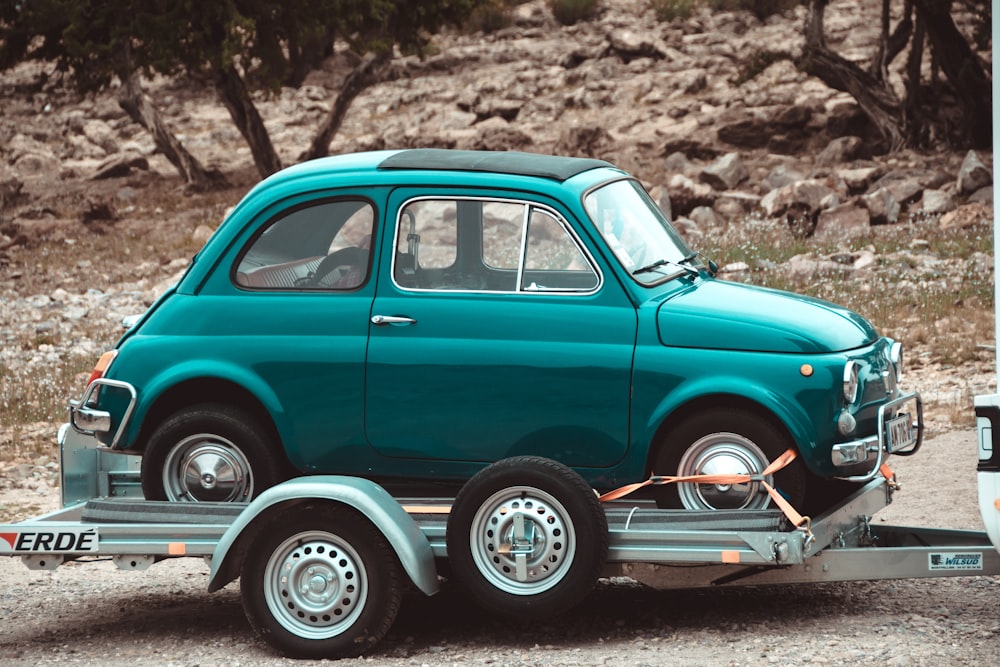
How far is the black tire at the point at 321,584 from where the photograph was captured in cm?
546

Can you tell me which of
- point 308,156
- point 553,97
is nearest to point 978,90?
point 553,97

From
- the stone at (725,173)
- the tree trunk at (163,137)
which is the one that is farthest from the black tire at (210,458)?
the tree trunk at (163,137)

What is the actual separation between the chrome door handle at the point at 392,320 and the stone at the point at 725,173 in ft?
66.1

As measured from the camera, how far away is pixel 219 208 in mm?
26547

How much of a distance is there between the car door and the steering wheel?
0.16 m

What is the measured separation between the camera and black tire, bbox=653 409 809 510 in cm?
555

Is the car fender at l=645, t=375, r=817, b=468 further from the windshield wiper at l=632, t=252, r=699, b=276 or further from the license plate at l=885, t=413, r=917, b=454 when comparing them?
the windshield wiper at l=632, t=252, r=699, b=276

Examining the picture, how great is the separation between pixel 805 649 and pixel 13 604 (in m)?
4.21

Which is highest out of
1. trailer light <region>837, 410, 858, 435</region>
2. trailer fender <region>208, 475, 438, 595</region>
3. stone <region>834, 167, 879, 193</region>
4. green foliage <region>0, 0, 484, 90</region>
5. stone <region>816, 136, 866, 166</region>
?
green foliage <region>0, 0, 484, 90</region>

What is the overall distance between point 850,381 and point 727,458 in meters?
0.61

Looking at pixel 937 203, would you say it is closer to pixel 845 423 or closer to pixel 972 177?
pixel 972 177

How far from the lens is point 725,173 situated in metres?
25.5

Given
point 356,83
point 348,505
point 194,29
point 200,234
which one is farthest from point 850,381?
point 356,83

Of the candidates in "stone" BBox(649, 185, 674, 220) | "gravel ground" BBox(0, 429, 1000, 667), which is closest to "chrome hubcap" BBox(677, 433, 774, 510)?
"gravel ground" BBox(0, 429, 1000, 667)
